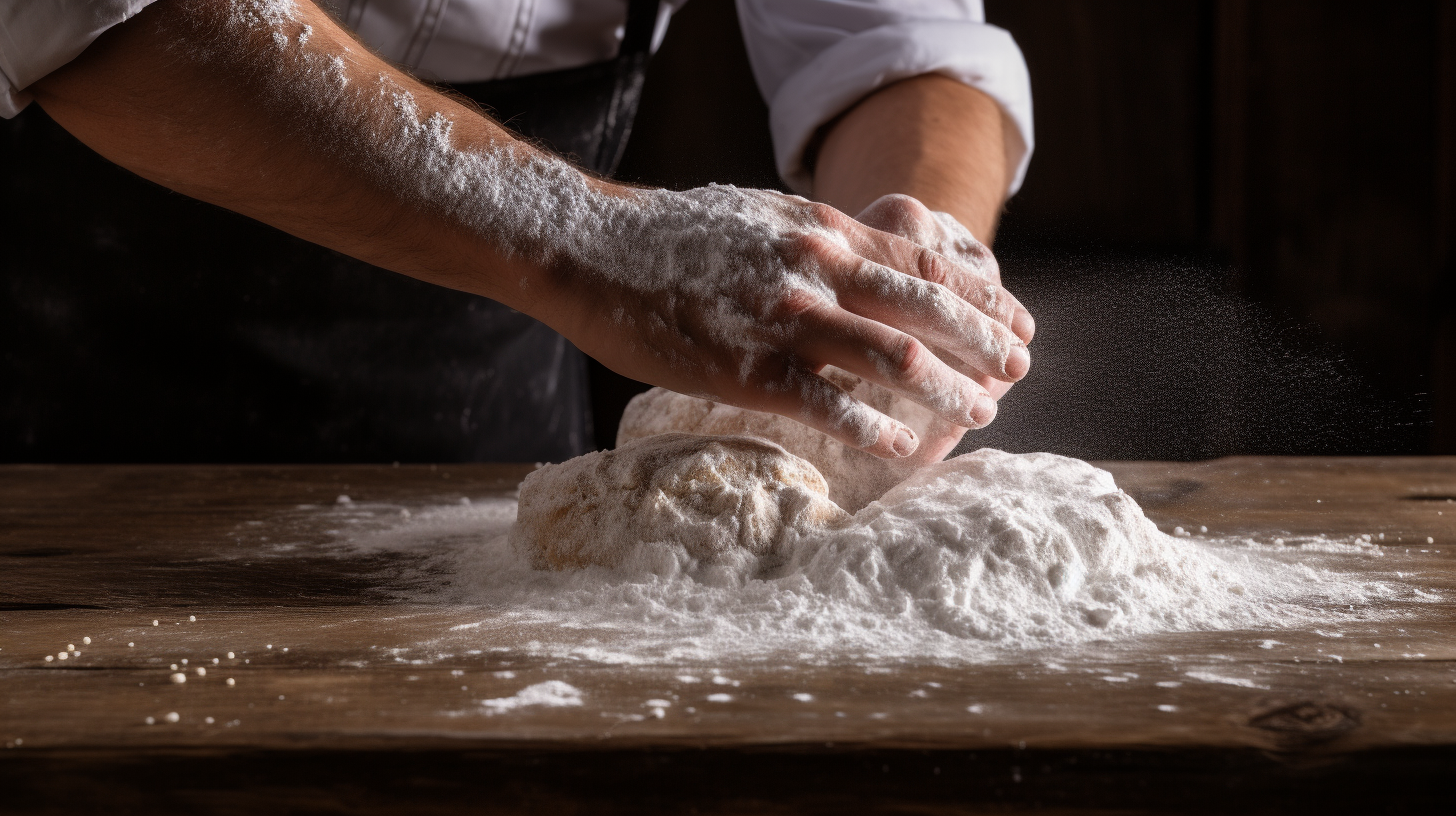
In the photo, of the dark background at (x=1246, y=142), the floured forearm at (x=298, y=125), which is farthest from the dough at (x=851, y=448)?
the dark background at (x=1246, y=142)

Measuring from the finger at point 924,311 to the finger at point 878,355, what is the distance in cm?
2

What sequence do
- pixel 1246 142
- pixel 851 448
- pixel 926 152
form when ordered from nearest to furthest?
pixel 851 448, pixel 926 152, pixel 1246 142

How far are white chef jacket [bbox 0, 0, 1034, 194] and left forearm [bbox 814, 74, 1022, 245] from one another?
0.08 feet

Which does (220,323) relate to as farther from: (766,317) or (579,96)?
(766,317)

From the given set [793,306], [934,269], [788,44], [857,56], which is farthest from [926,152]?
[793,306]

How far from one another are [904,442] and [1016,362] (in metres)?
0.11

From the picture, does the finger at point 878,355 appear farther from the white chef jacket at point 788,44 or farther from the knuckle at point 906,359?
the white chef jacket at point 788,44

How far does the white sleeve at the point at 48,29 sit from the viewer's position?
2.45 feet

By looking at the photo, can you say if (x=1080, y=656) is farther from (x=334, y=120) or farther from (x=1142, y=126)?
(x=1142, y=126)

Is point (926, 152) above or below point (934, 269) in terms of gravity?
above

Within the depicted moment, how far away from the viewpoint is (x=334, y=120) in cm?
78

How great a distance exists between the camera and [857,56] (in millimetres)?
1430

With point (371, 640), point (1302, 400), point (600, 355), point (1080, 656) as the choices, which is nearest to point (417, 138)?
point (600, 355)

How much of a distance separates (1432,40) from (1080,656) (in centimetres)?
250
